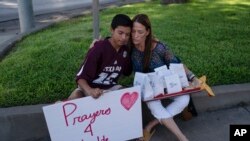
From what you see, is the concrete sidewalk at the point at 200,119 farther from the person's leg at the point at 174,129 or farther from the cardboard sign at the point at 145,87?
the cardboard sign at the point at 145,87

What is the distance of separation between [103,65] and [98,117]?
0.45 metres

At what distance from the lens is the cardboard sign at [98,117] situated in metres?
3.24

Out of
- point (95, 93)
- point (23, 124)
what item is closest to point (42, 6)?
point (23, 124)

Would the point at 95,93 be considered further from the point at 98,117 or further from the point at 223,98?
the point at 223,98

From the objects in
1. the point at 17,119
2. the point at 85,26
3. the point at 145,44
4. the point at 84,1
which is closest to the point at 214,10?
the point at 85,26

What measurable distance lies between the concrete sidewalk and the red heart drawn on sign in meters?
0.48

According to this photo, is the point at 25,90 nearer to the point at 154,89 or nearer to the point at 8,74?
the point at 8,74

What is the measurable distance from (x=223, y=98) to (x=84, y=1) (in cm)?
1032

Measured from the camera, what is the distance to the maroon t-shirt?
340 centimetres

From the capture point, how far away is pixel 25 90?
4.11 metres

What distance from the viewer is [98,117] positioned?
3352 mm

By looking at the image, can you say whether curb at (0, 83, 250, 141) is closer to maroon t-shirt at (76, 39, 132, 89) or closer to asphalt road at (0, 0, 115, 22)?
maroon t-shirt at (76, 39, 132, 89)

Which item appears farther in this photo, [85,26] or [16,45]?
[85,26]

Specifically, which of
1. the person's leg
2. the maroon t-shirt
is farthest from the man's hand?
the person's leg
